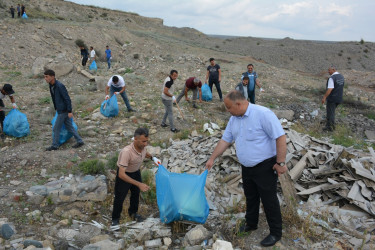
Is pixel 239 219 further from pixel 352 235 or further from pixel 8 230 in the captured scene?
pixel 8 230

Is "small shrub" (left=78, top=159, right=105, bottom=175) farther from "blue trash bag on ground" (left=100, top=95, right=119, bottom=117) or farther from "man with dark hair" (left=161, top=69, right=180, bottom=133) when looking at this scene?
"blue trash bag on ground" (left=100, top=95, right=119, bottom=117)

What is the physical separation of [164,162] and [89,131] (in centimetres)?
225

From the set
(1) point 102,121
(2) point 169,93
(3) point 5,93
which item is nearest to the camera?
(3) point 5,93

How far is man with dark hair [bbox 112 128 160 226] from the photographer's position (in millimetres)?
3117

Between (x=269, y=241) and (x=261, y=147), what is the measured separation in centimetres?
102

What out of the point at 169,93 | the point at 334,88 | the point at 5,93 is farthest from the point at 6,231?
the point at 334,88

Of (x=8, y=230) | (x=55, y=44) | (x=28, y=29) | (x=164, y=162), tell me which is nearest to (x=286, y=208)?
(x=164, y=162)

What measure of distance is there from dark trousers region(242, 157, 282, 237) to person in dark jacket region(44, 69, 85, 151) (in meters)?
3.77

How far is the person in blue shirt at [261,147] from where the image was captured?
273cm

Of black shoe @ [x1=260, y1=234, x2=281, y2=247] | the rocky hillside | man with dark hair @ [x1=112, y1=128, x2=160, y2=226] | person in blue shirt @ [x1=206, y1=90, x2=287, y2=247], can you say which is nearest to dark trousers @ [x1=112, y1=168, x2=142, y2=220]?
man with dark hair @ [x1=112, y1=128, x2=160, y2=226]

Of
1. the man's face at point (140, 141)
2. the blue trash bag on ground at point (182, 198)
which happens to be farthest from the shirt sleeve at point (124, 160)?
the blue trash bag on ground at point (182, 198)

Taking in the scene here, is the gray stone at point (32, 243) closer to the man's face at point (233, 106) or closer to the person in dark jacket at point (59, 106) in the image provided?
the man's face at point (233, 106)

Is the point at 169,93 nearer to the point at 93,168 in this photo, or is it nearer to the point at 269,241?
the point at 93,168

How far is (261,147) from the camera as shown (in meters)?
2.80
